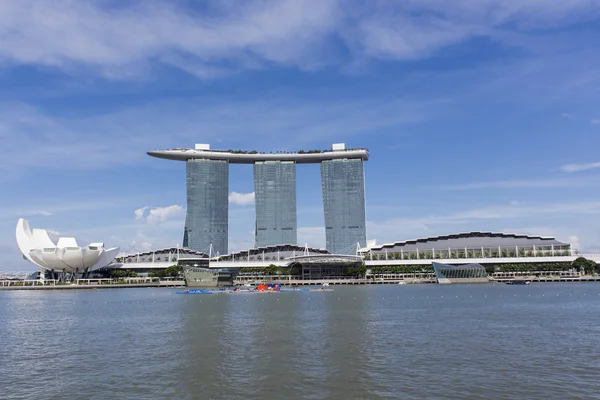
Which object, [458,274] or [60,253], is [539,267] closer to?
[458,274]

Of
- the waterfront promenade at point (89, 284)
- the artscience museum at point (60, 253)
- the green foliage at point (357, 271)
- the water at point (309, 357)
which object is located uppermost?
the artscience museum at point (60, 253)

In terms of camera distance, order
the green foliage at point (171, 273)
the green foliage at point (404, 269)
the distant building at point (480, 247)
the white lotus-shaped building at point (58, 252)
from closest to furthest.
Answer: the white lotus-shaped building at point (58, 252) → the green foliage at point (171, 273) → the green foliage at point (404, 269) → the distant building at point (480, 247)

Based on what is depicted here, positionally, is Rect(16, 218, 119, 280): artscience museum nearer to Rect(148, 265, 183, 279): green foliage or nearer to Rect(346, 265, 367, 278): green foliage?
Rect(148, 265, 183, 279): green foliage

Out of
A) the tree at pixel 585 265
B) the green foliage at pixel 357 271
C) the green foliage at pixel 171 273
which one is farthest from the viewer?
the green foliage at pixel 357 271

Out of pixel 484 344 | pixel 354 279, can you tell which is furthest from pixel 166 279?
pixel 484 344

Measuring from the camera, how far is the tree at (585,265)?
146 meters

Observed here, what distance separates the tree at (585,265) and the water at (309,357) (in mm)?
109741

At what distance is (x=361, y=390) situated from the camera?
71.7ft

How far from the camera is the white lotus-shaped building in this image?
15075 cm

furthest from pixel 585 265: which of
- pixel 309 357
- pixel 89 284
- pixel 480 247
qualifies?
pixel 309 357

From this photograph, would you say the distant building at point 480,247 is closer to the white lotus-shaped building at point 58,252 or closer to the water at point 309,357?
the white lotus-shaped building at point 58,252

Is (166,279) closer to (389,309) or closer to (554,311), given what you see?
(389,309)

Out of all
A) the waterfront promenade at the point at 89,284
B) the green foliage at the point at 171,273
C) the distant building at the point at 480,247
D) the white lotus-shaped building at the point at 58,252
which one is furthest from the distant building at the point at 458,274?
the white lotus-shaped building at the point at 58,252

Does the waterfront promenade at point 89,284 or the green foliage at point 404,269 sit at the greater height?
the green foliage at point 404,269
